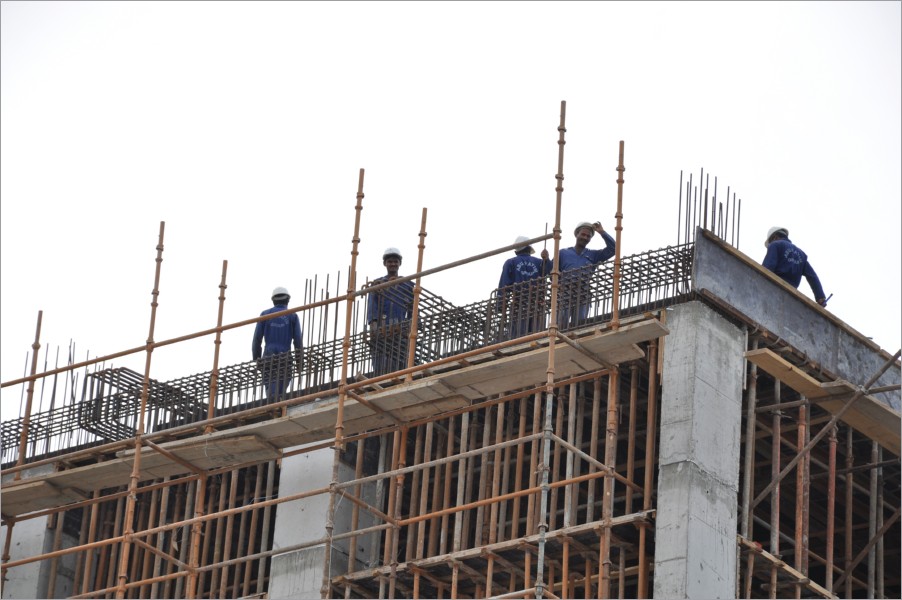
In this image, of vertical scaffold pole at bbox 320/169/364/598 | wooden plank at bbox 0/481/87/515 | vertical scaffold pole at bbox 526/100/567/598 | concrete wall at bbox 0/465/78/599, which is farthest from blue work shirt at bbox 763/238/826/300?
concrete wall at bbox 0/465/78/599

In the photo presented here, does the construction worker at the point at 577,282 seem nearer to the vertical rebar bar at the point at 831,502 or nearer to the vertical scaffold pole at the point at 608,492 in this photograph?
the vertical scaffold pole at the point at 608,492

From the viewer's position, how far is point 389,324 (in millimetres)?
26562

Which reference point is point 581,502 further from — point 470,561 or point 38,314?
point 38,314

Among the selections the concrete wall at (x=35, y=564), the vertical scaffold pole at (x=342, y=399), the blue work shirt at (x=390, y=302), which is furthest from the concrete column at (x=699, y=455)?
the concrete wall at (x=35, y=564)

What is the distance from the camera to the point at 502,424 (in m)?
25.1

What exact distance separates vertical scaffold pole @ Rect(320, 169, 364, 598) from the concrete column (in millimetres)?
3913

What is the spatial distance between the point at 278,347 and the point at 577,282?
5.35 metres

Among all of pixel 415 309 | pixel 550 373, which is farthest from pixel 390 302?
pixel 550 373

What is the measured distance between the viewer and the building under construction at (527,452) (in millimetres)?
23375

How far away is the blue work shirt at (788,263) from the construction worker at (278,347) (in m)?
6.47

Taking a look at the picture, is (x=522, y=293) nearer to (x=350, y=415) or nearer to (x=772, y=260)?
(x=350, y=415)

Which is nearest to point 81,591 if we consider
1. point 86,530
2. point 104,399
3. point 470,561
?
point 86,530

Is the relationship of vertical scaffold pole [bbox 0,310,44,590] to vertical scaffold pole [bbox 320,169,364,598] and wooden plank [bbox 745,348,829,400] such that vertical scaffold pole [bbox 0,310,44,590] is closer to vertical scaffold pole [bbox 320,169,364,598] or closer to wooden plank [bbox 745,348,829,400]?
vertical scaffold pole [bbox 320,169,364,598]

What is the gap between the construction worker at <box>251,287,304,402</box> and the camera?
27.3 metres
